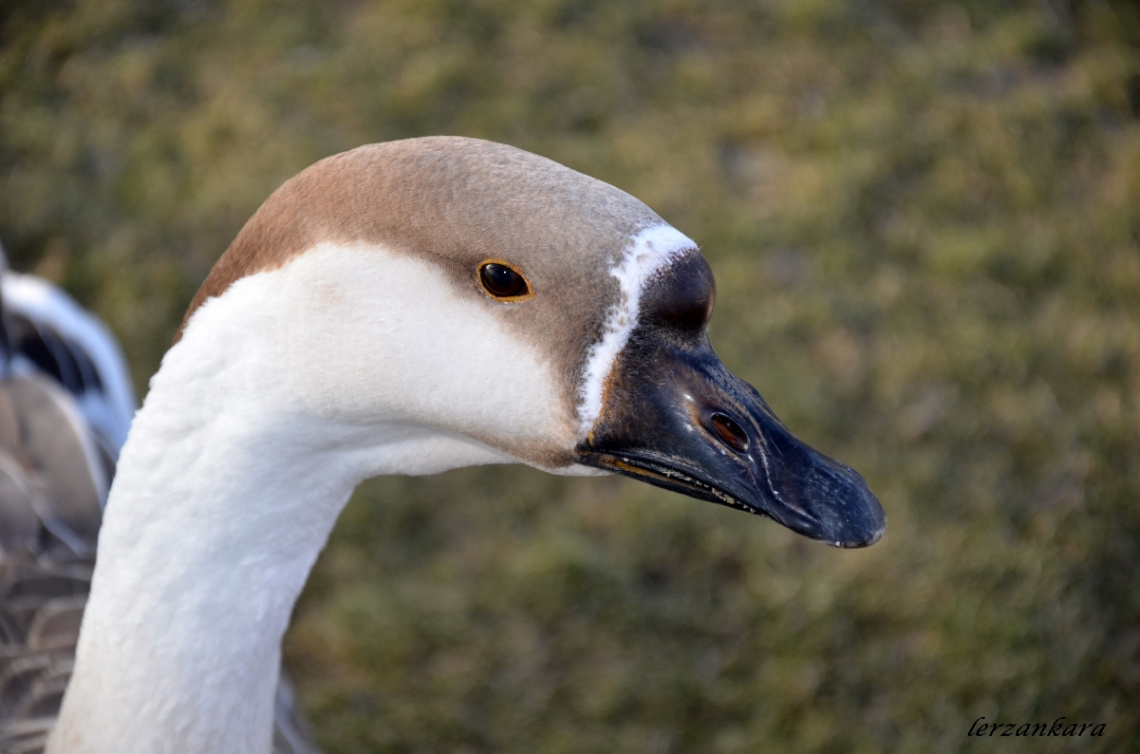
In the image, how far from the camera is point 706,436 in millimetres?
1347

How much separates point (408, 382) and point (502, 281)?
22cm

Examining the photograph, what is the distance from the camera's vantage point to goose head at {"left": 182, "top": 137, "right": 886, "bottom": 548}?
1.29 metres

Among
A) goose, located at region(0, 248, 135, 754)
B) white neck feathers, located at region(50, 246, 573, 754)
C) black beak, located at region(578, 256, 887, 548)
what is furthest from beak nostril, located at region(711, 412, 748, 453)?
goose, located at region(0, 248, 135, 754)

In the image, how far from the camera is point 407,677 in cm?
304

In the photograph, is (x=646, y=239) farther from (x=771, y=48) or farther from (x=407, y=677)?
(x=771, y=48)

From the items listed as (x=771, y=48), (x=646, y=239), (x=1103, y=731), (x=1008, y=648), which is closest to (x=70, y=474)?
(x=646, y=239)

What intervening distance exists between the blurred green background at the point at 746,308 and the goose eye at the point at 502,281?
2.06 metres

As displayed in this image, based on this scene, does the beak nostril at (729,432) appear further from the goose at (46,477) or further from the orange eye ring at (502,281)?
the goose at (46,477)

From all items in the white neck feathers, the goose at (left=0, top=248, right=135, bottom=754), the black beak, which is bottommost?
the goose at (left=0, top=248, right=135, bottom=754)

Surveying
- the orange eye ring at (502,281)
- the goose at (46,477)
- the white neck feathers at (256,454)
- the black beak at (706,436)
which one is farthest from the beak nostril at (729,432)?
the goose at (46,477)

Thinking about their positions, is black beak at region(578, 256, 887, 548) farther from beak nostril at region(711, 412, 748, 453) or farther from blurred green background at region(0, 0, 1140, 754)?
blurred green background at region(0, 0, 1140, 754)

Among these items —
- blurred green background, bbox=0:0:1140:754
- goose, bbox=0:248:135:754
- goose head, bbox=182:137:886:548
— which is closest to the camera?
goose head, bbox=182:137:886:548

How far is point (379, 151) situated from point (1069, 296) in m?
3.55

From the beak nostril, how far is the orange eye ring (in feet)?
1.09
